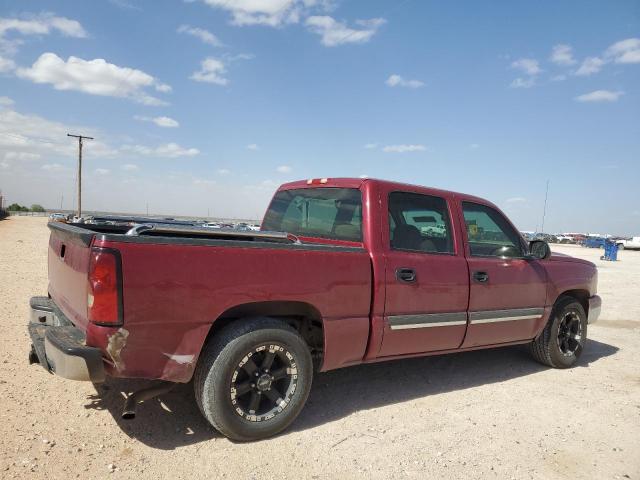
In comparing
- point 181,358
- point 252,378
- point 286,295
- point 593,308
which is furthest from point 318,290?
point 593,308

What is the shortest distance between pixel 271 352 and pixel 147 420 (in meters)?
1.08

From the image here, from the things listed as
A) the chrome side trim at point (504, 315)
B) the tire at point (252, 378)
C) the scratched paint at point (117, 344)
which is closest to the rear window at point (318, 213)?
the tire at point (252, 378)

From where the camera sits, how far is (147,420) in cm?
348

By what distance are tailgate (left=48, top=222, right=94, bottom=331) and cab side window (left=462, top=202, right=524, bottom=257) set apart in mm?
3289

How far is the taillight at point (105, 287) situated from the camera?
266 cm

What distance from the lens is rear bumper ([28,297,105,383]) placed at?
267 centimetres

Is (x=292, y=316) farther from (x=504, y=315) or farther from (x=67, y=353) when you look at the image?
(x=504, y=315)

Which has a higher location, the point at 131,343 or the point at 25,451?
the point at 131,343

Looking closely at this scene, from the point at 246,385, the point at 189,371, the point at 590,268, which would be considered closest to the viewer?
the point at 189,371

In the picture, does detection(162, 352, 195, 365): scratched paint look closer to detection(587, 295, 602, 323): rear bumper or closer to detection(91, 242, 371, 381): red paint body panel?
detection(91, 242, 371, 381): red paint body panel

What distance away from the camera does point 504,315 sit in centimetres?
467

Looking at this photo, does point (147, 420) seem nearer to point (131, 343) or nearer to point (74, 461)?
point (74, 461)

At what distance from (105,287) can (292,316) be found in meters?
1.45

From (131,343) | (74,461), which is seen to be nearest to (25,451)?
(74,461)
